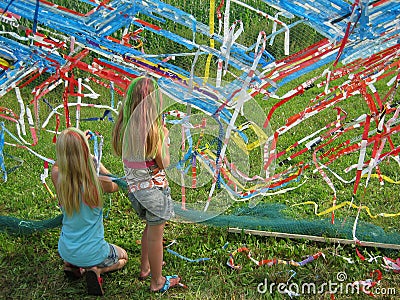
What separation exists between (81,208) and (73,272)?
46 centimetres

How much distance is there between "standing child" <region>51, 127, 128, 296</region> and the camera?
8.72 ft

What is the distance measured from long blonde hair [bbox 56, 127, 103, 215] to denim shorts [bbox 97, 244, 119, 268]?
0.38 metres

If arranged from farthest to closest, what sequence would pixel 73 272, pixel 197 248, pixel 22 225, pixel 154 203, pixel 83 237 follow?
pixel 22 225 → pixel 197 248 → pixel 73 272 → pixel 83 237 → pixel 154 203

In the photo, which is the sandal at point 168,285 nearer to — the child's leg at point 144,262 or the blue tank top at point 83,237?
the child's leg at point 144,262

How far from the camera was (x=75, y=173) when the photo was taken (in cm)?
267

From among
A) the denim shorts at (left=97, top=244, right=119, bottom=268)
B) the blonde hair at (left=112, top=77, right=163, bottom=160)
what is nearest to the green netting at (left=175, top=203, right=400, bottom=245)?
the denim shorts at (left=97, top=244, right=119, bottom=268)

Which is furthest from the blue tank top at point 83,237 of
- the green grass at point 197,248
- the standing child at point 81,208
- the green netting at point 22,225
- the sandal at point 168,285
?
the green netting at point 22,225

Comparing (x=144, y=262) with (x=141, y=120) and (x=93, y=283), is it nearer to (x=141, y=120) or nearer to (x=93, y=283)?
(x=93, y=283)

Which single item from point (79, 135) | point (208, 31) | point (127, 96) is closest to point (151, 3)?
point (208, 31)

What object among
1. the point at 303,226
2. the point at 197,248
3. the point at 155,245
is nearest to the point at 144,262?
the point at 155,245

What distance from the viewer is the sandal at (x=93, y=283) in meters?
2.79

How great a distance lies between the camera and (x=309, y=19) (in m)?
2.70

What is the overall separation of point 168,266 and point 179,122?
3.04 ft

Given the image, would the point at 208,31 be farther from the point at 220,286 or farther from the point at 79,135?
the point at 220,286
